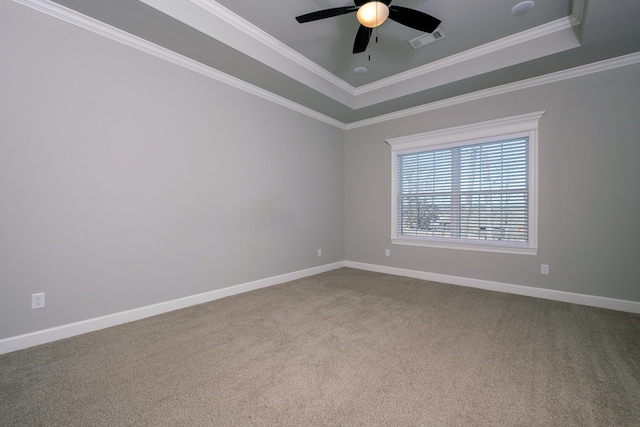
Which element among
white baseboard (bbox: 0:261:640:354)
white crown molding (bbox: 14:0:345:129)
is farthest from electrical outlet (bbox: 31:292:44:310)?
white crown molding (bbox: 14:0:345:129)

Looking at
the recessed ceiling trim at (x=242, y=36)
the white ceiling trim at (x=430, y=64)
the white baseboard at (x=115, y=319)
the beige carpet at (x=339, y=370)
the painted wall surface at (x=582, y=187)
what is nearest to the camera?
the beige carpet at (x=339, y=370)

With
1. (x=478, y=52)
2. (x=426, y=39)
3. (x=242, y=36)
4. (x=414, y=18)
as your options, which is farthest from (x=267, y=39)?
(x=478, y=52)

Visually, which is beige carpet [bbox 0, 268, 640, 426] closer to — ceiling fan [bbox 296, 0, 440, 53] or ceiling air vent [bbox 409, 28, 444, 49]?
ceiling fan [bbox 296, 0, 440, 53]

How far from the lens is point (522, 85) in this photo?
11.5 feet

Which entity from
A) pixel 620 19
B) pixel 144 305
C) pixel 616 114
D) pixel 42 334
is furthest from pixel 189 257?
pixel 616 114

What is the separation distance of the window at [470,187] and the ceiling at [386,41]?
66 centimetres

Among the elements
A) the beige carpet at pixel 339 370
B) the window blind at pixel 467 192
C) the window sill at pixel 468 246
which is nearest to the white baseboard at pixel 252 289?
the beige carpet at pixel 339 370

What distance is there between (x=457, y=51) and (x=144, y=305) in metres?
4.53

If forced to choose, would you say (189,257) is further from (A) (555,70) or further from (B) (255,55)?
(A) (555,70)

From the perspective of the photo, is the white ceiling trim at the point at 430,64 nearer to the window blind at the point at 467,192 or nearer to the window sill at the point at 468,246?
the window blind at the point at 467,192

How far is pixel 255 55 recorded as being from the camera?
2990 mm

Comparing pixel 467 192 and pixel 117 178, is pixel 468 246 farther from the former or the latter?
pixel 117 178

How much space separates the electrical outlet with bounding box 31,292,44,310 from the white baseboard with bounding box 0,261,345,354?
21cm

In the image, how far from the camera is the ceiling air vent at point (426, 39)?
2956mm
